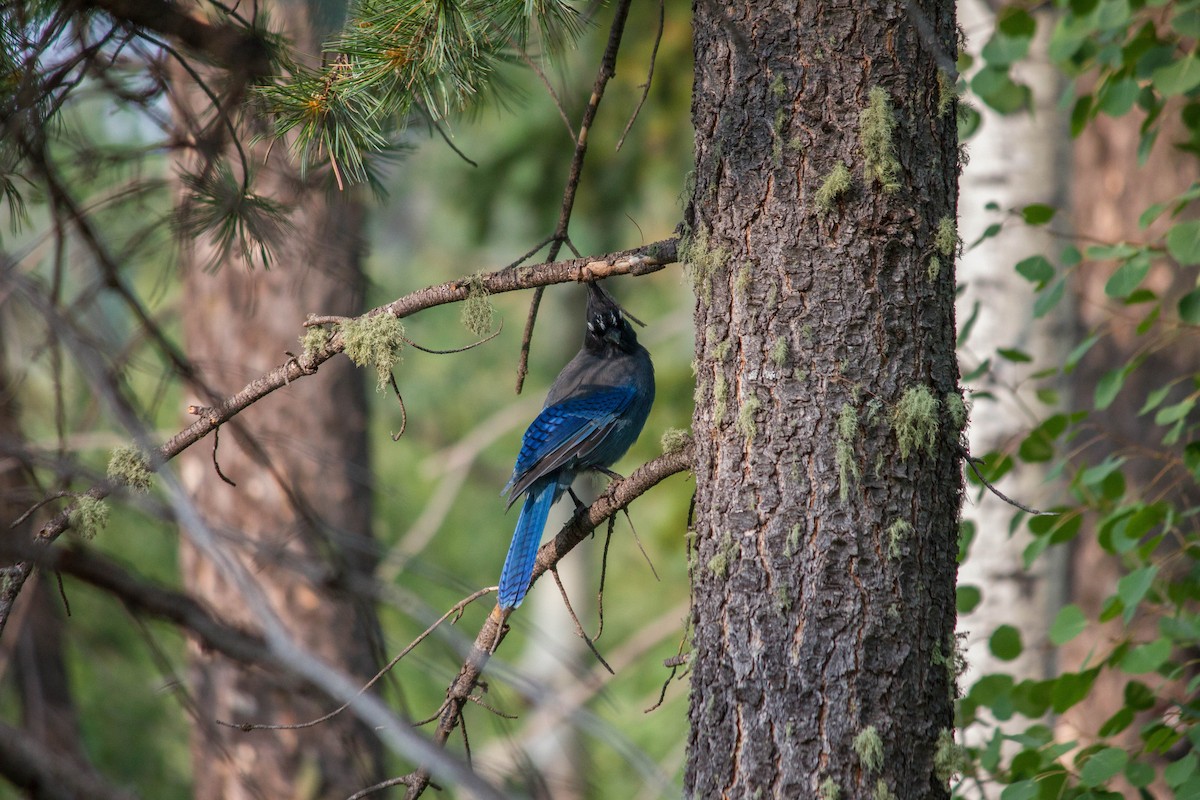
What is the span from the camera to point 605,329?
4234 millimetres

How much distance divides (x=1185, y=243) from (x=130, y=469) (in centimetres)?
233

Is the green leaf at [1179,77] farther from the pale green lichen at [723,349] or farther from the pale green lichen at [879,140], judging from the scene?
the pale green lichen at [723,349]

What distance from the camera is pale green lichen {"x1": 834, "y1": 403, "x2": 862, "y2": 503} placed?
1966mm

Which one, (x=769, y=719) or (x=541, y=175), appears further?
(x=541, y=175)

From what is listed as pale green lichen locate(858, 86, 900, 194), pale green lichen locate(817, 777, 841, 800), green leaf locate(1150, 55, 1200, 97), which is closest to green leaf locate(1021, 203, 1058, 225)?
green leaf locate(1150, 55, 1200, 97)

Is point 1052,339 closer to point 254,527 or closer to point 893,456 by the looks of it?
point 893,456

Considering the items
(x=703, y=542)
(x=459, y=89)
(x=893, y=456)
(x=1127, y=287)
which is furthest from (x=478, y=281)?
(x=1127, y=287)

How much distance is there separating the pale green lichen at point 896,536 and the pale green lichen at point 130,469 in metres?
1.41

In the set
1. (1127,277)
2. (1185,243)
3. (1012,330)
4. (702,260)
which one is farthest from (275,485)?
(1185,243)

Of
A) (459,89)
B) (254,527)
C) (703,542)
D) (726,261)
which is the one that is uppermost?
(254,527)

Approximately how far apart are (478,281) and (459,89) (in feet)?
1.62

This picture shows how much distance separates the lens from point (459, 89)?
2455 millimetres

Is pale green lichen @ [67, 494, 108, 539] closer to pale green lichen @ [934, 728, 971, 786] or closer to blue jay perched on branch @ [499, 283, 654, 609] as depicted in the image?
blue jay perched on branch @ [499, 283, 654, 609]

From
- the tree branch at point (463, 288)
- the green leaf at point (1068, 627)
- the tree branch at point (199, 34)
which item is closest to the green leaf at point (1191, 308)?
the green leaf at point (1068, 627)
